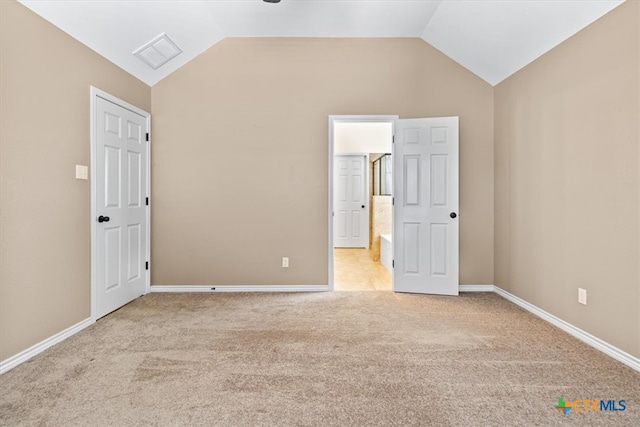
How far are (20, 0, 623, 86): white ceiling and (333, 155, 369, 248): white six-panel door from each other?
3639 mm

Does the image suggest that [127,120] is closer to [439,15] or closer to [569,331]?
[439,15]

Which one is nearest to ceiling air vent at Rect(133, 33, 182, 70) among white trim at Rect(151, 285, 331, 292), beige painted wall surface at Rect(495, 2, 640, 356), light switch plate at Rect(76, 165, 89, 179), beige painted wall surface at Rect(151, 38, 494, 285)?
beige painted wall surface at Rect(151, 38, 494, 285)

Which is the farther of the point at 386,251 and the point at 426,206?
the point at 386,251

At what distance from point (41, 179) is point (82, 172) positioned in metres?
0.39

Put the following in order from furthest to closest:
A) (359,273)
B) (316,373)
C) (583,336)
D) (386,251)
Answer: (386,251) < (359,273) < (583,336) < (316,373)

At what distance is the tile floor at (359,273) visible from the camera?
4.04 metres

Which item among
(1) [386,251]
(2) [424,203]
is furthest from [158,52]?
(1) [386,251]

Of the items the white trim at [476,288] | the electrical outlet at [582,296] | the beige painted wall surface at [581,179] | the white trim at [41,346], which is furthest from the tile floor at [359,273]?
the white trim at [41,346]

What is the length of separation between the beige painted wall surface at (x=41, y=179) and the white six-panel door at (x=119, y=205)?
0.52ft

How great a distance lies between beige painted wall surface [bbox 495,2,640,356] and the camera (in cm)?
212

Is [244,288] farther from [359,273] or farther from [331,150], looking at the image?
[331,150]

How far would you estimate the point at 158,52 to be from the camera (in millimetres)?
3350

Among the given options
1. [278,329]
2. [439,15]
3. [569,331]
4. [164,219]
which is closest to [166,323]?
[278,329]

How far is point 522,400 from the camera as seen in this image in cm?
171
